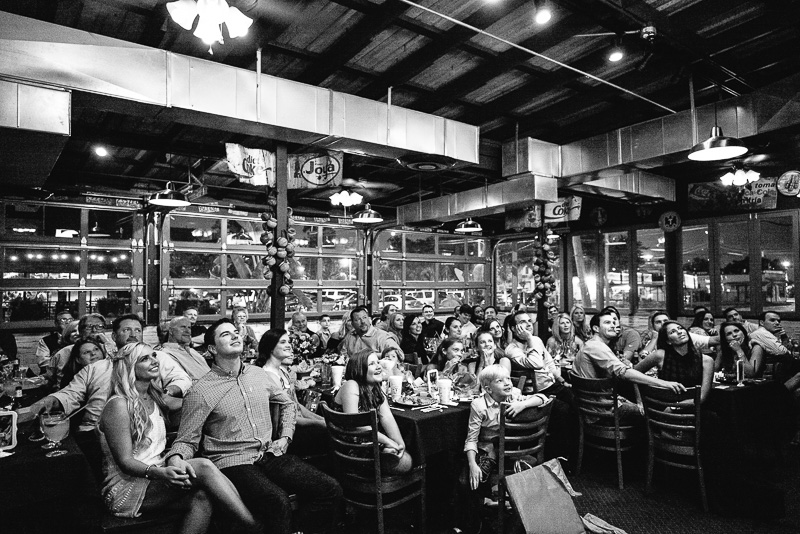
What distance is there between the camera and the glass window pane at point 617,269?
34.3 ft

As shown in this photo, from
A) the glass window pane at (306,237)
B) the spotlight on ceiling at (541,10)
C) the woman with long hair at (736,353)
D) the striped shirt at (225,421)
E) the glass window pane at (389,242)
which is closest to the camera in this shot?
the striped shirt at (225,421)

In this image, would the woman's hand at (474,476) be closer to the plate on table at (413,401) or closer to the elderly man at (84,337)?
the plate on table at (413,401)

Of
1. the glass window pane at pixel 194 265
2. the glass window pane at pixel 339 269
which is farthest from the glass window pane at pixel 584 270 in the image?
the glass window pane at pixel 194 265

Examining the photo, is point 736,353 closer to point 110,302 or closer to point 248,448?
point 248,448

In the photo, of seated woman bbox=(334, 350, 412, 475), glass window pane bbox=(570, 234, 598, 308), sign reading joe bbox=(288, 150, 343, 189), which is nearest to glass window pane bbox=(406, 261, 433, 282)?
glass window pane bbox=(570, 234, 598, 308)

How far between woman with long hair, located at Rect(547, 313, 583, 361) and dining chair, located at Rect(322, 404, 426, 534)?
390 cm

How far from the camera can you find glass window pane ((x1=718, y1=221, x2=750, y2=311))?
866 cm

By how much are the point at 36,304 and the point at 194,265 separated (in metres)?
2.36

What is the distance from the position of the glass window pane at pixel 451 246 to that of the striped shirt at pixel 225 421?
31.1 ft

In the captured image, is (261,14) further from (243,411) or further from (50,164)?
(243,411)

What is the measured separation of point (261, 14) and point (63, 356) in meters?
3.86

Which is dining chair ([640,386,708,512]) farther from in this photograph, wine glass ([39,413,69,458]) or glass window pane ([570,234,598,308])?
glass window pane ([570,234,598,308])

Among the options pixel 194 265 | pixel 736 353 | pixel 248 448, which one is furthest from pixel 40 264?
pixel 736 353

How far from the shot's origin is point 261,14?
3.93m
